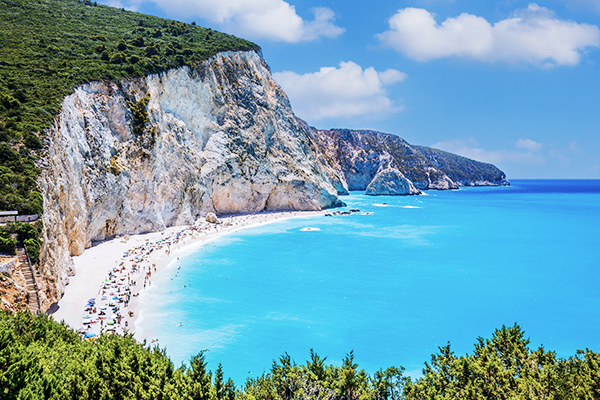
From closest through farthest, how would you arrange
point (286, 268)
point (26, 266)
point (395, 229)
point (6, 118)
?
point (26, 266), point (6, 118), point (286, 268), point (395, 229)

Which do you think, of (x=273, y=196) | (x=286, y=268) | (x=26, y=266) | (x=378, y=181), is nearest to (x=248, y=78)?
(x=273, y=196)

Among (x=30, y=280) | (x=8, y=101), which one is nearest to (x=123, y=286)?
(x=30, y=280)

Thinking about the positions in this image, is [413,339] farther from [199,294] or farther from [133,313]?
[133,313]

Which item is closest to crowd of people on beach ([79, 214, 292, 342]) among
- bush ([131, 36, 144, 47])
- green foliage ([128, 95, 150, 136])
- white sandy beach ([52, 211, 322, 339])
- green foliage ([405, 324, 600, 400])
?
white sandy beach ([52, 211, 322, 339])

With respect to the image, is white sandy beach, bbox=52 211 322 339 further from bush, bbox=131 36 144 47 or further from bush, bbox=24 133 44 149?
bush, bbox=131 36 144 47

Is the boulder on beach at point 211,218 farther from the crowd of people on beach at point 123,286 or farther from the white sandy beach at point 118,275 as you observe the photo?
the crowd of people on beach at point 123,286

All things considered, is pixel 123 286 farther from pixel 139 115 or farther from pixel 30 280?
pixel 139 115

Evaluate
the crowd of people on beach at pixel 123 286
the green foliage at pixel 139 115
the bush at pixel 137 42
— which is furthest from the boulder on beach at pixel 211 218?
the bush at pixel 137 42
